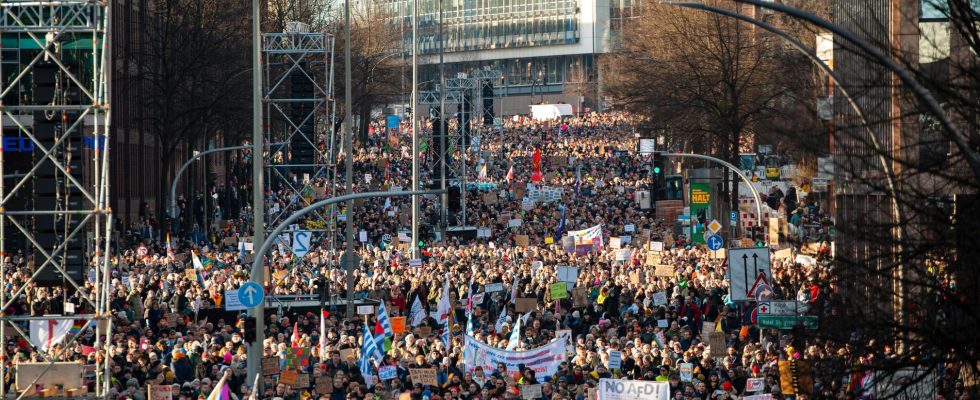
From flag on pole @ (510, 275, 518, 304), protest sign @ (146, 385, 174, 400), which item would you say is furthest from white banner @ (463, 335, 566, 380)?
flag on pole @ (510, 275, 518, 304)

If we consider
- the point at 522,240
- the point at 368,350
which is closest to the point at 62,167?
the point at 368,350

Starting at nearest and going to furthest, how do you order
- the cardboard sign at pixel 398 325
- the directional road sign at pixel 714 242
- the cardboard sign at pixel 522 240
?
the cardboard sign at pixel 398 325 < the directional road sign at pixel 714 242 < the cardboard sign at pixel 522 240

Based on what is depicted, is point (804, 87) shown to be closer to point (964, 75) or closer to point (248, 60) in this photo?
point (964, 75)

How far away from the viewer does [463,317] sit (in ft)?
109

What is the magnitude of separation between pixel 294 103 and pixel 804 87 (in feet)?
94.1

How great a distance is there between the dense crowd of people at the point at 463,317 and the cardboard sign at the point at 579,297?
0.12ft

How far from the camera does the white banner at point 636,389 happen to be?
68.4 feet

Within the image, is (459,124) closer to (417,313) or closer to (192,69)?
(192,69)

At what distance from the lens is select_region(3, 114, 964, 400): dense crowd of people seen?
2273 centimetres

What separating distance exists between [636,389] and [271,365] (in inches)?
237

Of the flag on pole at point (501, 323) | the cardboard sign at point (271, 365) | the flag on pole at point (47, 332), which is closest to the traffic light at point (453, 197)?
the flag on pole at point (501, 323)

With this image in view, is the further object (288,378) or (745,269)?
(745,269)

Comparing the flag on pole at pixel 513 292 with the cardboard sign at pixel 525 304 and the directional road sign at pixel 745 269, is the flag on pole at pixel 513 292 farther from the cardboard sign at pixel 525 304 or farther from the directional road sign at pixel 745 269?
the directional road sign at pixel 745 269

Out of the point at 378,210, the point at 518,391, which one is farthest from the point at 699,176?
the point at 518,391
